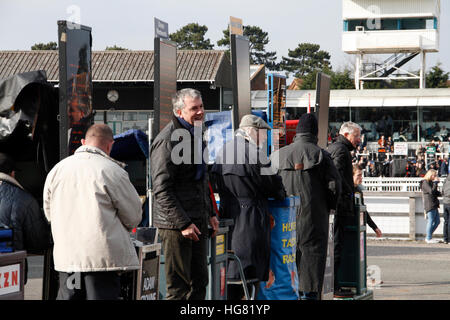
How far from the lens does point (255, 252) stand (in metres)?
7.42

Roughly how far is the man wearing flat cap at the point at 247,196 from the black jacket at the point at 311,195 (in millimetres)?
1056

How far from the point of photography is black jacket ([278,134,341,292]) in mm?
8656

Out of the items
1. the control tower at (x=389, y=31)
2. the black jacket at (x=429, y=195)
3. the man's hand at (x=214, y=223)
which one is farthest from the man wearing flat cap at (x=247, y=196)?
the control tower at (x=389, y=31)

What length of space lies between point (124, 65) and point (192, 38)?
3965 centimetres

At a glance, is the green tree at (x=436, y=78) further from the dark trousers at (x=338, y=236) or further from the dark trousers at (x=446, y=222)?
the dark trousers at (x=338, y=236)

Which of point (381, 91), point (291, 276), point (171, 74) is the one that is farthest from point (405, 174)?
point (291, 276)

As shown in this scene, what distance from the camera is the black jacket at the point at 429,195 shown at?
63.0 feet

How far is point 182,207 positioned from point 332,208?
298 cm

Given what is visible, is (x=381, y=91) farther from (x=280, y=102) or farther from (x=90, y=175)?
(x=90, y=175)

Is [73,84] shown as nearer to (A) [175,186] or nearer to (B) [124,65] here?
(A) [175,186]

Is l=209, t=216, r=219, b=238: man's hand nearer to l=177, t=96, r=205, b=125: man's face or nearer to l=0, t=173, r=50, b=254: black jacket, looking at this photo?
l=177, t=96, r=205, b=125: man's face

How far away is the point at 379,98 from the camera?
4812 cm

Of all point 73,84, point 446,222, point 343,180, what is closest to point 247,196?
point 73,84

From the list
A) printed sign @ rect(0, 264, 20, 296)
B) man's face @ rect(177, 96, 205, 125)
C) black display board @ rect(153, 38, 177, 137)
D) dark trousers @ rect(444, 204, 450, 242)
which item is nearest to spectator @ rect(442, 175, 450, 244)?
dark trousers @ rect(444, 204, 450, 242)
